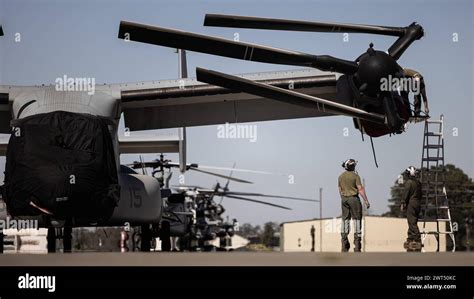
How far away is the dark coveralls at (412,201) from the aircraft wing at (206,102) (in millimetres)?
3061

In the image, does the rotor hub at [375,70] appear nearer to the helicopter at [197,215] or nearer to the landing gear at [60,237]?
the landing gear at [60,237]

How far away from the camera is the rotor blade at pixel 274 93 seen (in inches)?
419

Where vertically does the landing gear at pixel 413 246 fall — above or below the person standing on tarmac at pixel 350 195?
below

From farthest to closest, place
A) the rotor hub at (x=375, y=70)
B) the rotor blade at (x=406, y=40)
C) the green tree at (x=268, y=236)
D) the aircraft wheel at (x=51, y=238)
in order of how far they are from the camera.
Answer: the green tree at (x=268, y=236) → the aircraft wheel at (x=51, y=238) → the rotor blade at (x=406, y=40) → the rotor hub at (x=375, y=70)

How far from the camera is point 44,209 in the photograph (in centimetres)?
1266

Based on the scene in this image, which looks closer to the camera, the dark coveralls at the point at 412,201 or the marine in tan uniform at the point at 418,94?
the marine in tan uniform at the point at 418,94

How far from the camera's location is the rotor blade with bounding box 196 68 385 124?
1063 centimetres

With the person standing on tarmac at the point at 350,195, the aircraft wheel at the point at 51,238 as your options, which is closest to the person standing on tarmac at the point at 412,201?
the person standing on tarmac at the point at 350,195

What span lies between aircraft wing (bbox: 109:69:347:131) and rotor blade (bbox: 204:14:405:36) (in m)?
3.03

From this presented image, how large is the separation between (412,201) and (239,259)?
8.66 m

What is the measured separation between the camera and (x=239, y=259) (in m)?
5.24

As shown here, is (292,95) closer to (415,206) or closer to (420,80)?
(420,80)

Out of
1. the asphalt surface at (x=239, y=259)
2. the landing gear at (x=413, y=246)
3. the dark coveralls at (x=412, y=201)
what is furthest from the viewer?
the dark coveralls at (x=412, y=201)
